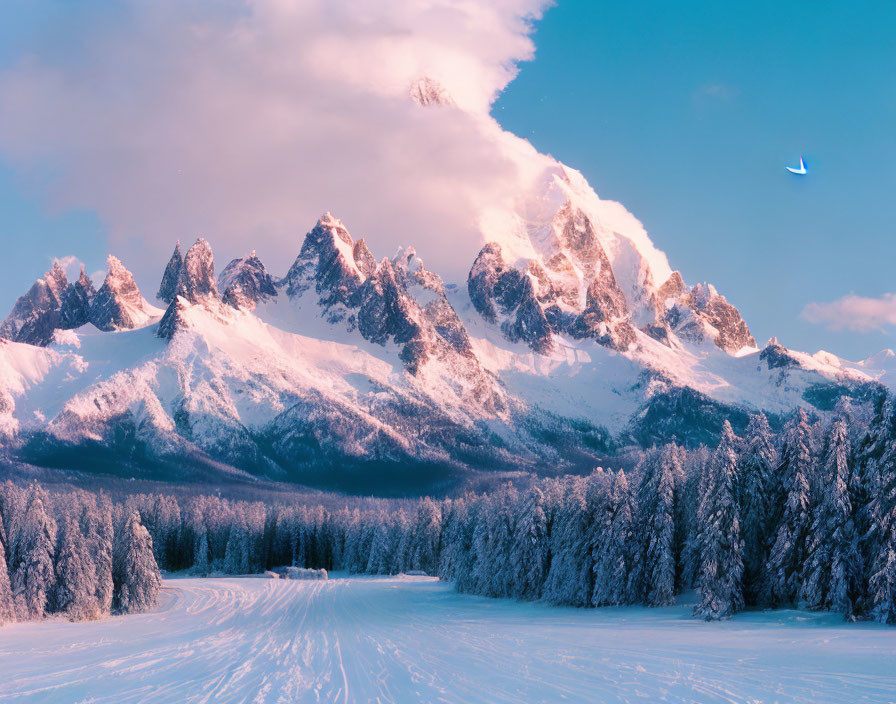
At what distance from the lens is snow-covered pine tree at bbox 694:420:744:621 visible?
6069 cm

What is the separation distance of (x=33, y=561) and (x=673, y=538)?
5508cm

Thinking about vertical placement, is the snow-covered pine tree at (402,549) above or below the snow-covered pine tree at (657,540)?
below

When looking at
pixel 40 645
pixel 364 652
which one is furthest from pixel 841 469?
pixel 40 645

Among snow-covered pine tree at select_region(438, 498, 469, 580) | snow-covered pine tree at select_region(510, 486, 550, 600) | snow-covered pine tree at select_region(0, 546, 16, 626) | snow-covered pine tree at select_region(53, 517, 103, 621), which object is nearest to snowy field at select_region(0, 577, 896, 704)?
snow-covered pine tree at select_region(0, 546, 16, 626)

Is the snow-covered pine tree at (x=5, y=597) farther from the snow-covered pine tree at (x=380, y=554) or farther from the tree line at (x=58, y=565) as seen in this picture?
the snow-covered pine tree at (x=380, y=554)

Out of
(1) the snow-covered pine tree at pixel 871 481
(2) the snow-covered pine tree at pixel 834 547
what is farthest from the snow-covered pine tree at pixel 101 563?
(1) the snow-covered pine tree at pixel 871 481

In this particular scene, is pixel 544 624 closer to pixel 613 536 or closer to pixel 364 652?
pixel 613 536

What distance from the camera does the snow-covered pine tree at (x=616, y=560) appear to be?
7400 centimetres

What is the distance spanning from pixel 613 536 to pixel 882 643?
31.0 metres

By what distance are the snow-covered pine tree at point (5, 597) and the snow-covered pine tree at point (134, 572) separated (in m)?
14.8

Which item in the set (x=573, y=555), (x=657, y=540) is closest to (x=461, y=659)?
(x=657, y=540)

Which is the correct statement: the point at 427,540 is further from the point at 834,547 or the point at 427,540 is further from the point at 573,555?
the point at 834,547

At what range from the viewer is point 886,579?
51.9 metres

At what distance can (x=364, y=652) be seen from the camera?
5075 centimetres
